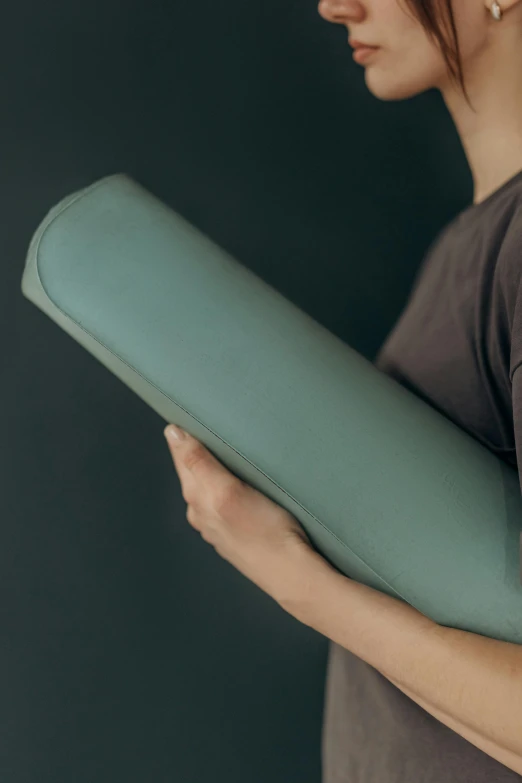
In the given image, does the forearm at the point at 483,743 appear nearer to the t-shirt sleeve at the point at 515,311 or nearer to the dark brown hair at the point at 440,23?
the t-shirt sleeve at the point at 515,311

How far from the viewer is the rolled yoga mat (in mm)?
630

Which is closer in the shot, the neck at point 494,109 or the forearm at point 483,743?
the forearm at point 483,743

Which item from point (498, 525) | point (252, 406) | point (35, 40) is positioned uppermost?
point (35, 40)

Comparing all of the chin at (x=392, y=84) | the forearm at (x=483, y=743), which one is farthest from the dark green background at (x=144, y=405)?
the forearm at (x=483, y=743)

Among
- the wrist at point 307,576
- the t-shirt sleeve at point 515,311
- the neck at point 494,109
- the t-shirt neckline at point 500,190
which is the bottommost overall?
the wrist at point 307,576

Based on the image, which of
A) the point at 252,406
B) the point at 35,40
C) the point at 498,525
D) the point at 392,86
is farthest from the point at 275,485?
the point at 35,40

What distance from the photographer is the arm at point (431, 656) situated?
A: 0.57 metres

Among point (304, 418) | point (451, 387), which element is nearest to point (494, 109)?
point (451, 387)

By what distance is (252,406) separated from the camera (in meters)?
0.65

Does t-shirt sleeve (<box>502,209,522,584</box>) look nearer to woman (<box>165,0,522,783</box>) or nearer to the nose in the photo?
woman (<box>165,0,522,783</box>)

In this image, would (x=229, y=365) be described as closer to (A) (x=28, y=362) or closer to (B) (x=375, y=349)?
(A) (x=28, y=362)

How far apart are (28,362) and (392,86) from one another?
57cm

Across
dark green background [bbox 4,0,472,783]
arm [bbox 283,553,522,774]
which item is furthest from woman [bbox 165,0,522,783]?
dark green background [bbox 4,0,472,783]

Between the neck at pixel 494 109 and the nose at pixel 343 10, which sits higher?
the nose at pixel 343 10
